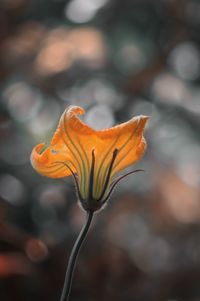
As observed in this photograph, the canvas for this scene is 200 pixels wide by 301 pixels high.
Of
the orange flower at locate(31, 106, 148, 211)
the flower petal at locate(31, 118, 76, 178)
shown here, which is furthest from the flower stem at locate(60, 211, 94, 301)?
the flower petal at locate(31, 118, 76, 178)

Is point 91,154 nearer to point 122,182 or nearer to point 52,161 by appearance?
point 52,161

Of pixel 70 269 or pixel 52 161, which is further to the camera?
pixel 52 161

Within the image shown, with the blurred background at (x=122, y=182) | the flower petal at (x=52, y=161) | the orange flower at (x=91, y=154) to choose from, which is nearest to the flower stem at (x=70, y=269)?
the orange flower at (x=91, y=154)

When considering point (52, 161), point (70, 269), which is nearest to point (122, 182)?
point (52, 161)

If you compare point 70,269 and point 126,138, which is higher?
point 126,138

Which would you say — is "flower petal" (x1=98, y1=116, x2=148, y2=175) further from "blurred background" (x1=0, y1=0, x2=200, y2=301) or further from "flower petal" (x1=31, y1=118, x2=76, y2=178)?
"blurred background" (x1=0, y1=0, x2=200, y2=301)

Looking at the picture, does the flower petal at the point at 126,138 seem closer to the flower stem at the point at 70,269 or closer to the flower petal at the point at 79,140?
the flower petal at the point at 79,140

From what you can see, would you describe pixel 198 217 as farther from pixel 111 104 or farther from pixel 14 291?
pixel 14 291
